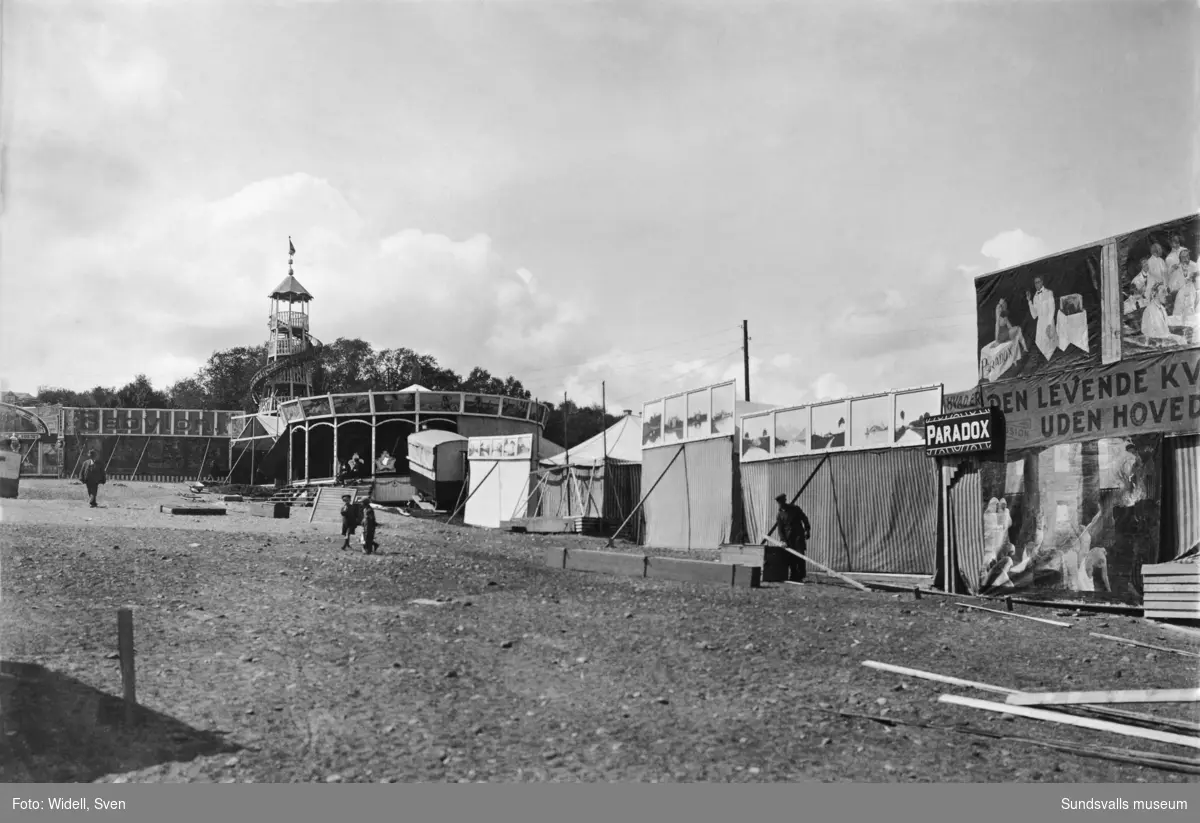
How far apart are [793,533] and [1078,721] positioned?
31.3 ft

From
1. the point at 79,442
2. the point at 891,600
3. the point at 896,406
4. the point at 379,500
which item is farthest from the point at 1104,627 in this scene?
the point at 79,442

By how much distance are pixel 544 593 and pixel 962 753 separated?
734 cm

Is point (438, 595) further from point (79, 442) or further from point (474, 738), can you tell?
point (79, 442)

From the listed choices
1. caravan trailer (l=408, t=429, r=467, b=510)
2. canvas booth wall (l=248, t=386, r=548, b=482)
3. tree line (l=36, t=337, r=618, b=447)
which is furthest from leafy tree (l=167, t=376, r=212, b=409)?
caravan trailer (l=408, t=429, r=467, b=510)

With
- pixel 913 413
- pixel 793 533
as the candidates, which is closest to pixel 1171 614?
pixel 913 413

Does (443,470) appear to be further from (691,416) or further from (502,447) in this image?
(691,416)

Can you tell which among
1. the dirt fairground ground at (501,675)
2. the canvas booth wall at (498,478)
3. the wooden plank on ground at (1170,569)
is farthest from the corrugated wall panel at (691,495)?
the wooden plank on ground at (1170,569)

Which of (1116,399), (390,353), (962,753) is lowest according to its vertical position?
(962,753)

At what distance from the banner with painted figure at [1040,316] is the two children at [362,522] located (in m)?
10.7

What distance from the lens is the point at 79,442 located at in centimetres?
5288

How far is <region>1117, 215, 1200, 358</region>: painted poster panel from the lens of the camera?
13086 millimetres

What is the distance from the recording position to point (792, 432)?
824 inches

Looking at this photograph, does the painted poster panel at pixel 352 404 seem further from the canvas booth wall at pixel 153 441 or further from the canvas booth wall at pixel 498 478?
the canvas booth wall at pixel 498 478

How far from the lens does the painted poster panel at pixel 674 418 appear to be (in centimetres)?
2533
